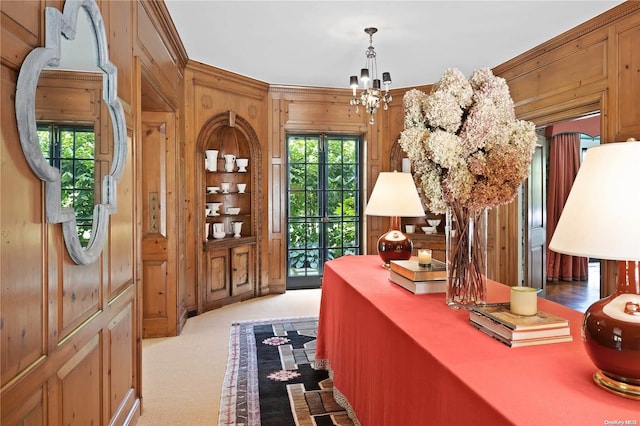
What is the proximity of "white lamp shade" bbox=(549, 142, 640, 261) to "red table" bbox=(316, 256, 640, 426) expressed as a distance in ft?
1.16

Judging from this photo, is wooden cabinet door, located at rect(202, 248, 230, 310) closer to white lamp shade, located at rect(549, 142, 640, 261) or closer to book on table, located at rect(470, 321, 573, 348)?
book on table, located at rect(470, 321, 573, 348)

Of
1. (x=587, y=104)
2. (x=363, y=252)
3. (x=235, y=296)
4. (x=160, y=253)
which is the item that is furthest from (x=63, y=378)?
(x=363, y=252)

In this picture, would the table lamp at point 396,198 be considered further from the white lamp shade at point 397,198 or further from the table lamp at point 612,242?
the table lamp at point 612,242

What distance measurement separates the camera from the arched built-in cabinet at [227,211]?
5.05 m

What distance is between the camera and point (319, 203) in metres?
6.23

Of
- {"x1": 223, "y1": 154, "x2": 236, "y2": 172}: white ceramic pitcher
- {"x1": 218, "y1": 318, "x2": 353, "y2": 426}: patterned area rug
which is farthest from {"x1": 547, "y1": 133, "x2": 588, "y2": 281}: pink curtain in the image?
{"x1": 223, "y1": 154, "x2": 236, "y2": 172}: white ceramic pitcher

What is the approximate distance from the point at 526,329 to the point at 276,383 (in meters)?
2.16

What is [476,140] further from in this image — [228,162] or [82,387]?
[228,162]

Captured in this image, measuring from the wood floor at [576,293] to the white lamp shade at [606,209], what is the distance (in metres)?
4.87

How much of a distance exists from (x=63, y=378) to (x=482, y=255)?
5.74ft

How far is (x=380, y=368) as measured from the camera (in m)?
1.75

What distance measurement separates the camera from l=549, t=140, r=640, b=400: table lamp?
95cm

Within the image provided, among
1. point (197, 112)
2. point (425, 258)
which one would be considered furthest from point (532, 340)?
point (197, 112)

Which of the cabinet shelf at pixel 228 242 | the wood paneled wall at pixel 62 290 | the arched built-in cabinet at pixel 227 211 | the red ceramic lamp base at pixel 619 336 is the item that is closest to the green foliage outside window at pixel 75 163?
the wood paneled wall at pixel 62 290
